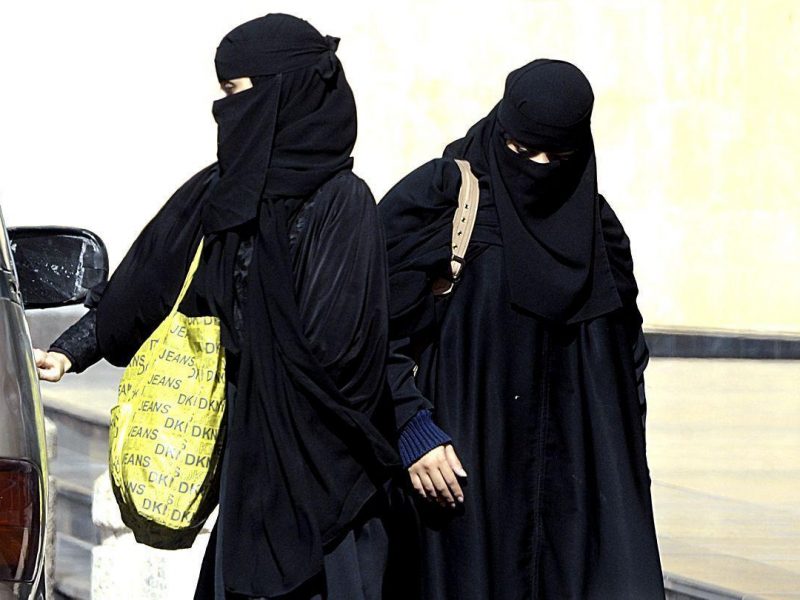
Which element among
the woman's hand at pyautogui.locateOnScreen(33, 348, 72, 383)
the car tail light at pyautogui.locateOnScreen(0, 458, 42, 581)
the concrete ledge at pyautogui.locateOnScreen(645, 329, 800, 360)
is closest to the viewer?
the car tail light at pyautogui.locateOnScreen(0, 458, 42, 581)

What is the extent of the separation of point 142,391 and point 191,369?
10 centimetres

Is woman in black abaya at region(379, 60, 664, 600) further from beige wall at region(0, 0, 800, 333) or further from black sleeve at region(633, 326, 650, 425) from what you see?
beige wall at region(0, 0, 800, 333)

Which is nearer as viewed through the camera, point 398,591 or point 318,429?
point 318,429

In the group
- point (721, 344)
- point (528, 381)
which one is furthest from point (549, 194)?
point (721, 344)

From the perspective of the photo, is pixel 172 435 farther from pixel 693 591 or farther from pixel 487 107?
pixel 487 107

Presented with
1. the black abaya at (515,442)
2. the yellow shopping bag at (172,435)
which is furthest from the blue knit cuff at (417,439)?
the yellow shopping bag at (172,435)

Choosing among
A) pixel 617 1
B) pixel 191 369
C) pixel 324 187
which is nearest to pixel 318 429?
pixel 191 369

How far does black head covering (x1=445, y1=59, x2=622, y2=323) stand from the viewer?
11.5ft

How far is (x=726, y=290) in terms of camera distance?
1465cm

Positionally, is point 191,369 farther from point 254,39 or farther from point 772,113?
point 772,113

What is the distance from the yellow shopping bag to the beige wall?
30.8ft

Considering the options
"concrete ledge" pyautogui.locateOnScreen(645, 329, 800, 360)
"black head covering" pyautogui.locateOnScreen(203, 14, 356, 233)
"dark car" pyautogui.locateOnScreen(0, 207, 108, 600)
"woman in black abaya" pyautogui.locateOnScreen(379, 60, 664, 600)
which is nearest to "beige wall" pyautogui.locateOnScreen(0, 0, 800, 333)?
"concrete ledge" pyautogui.locateOnScreen(645, 329, 800, 360)

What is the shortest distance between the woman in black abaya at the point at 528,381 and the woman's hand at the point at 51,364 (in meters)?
0.70

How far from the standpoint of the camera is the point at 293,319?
118 inches
